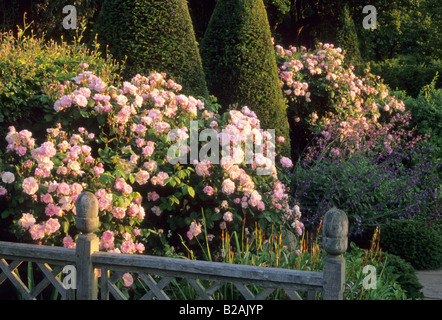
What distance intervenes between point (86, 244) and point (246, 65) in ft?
14.5

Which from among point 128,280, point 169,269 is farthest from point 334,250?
point 128,280

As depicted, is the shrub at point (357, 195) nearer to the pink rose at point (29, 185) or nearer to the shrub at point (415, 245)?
the shrub at point (415, 245)

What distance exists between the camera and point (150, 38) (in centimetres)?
586

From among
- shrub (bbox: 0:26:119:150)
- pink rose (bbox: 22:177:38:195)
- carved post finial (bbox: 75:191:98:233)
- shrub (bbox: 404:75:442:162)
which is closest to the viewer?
carved post finial (bbox: 75:191:98:233)

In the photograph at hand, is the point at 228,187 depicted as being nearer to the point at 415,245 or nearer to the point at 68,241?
the point at 68,241

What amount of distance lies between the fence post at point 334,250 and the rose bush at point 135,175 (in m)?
1.74

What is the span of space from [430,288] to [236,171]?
2.24 meters

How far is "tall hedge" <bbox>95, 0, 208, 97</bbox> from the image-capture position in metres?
5.85

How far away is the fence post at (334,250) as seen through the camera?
2.63 m

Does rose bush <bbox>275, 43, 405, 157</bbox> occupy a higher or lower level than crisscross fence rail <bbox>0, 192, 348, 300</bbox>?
higher

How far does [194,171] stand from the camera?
4.64 metres

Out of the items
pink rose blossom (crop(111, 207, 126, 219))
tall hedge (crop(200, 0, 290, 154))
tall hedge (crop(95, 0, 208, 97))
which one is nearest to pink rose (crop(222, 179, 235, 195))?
pink rose blossom (crop(111, 207, 126, 219))

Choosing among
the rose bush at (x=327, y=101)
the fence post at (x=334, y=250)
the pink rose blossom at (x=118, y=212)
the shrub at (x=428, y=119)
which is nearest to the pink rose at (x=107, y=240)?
the pink rose blossom at (x=118, y=212)

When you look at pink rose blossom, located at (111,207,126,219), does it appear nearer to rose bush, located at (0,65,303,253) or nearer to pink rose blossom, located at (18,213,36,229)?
rose bush, located at (0,65,303,253)
